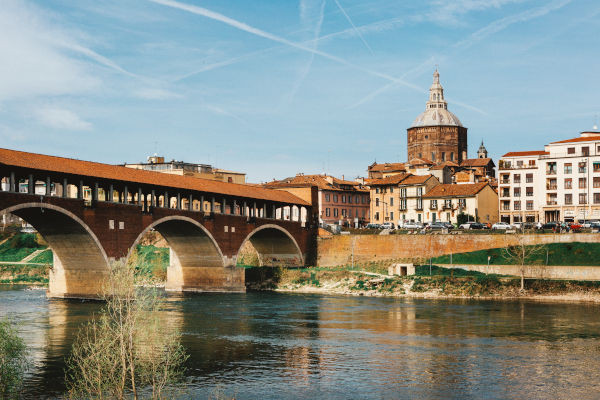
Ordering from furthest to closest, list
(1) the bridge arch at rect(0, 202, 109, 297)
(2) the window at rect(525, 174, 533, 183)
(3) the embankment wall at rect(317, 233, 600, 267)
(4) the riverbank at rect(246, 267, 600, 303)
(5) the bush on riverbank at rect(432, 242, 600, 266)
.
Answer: (2) the window at rect(525, 174, 533, 183)
(3) the embankment wall at rect(317, 233, 600, 267)
(5) the bush on riverbank at rect(432, 242, 600, 266)
(4) the riverbank at rect(246, 267, 600, 303)
(1) the bridge arch at rect(0, 202, 109, 297)

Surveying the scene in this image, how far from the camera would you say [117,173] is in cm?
6588

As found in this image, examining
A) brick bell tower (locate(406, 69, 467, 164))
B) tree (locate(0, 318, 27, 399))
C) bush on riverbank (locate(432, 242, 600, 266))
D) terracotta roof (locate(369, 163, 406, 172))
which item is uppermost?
brick bell tower (locate(406, 69, 467, 164))

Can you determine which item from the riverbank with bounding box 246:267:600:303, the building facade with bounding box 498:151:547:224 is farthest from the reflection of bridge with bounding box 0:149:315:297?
the building facade with bounding box 498:151:547:224

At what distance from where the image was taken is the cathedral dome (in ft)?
522

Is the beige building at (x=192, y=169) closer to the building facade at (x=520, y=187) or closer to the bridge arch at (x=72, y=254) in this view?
the building facade at (x=520, y=187)

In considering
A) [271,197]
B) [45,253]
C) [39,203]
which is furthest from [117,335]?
[45,253]

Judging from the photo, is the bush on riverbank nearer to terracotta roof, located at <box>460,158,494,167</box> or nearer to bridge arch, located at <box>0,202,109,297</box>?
bridge arch, located at <box>0,202,109,297</box>

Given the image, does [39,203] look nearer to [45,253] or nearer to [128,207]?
[128,207]

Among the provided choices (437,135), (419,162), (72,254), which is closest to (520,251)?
(72,254)

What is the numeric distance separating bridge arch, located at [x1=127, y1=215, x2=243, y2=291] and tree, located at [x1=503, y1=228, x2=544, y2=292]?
2730 cm

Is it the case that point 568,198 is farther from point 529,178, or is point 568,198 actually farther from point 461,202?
point 461,202

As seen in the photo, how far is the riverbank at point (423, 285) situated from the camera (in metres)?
68.7

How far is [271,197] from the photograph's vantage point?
89562mm

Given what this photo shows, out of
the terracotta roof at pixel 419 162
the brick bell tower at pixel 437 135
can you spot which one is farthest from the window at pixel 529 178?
the brick bell tower at pixel 437 135
